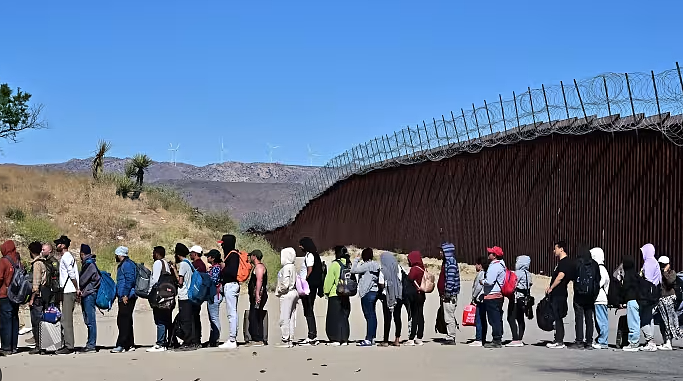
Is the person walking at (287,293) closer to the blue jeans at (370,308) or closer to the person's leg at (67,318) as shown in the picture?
the blue jeans at (370,308)

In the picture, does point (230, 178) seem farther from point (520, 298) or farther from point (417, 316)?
point (520, 298)

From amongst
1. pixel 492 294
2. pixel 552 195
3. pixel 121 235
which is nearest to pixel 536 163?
pixel 552 195

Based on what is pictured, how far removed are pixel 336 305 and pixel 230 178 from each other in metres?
148

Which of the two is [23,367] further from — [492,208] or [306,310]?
[492,208]

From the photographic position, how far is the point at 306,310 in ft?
46.4

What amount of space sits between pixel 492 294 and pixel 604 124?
8745mm

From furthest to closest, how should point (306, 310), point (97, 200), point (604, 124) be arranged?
point (97, 200) → point (604, 124) → point (306, 310)

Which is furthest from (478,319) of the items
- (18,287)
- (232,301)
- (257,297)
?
(18,287)

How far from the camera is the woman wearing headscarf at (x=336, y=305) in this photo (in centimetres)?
1383

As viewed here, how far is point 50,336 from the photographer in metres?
13.1

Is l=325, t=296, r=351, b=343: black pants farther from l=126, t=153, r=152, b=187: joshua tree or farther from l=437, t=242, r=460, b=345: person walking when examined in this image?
l=126, t=153, r=152, b=187: joshua tree

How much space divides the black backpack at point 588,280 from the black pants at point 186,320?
5380mm

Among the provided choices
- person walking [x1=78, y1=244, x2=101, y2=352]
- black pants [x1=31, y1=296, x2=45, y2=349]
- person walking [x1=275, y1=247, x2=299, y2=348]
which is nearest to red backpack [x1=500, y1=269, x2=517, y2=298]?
person walking [x1=275, y1=247, x2=299, y2=348]

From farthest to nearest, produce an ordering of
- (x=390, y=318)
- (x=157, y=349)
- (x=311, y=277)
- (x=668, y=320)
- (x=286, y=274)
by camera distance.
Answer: (x=311, y=277) → (x=390, y=318) → (x=286, y=274) → (x=157, y=349) → (x=668, y=320)
